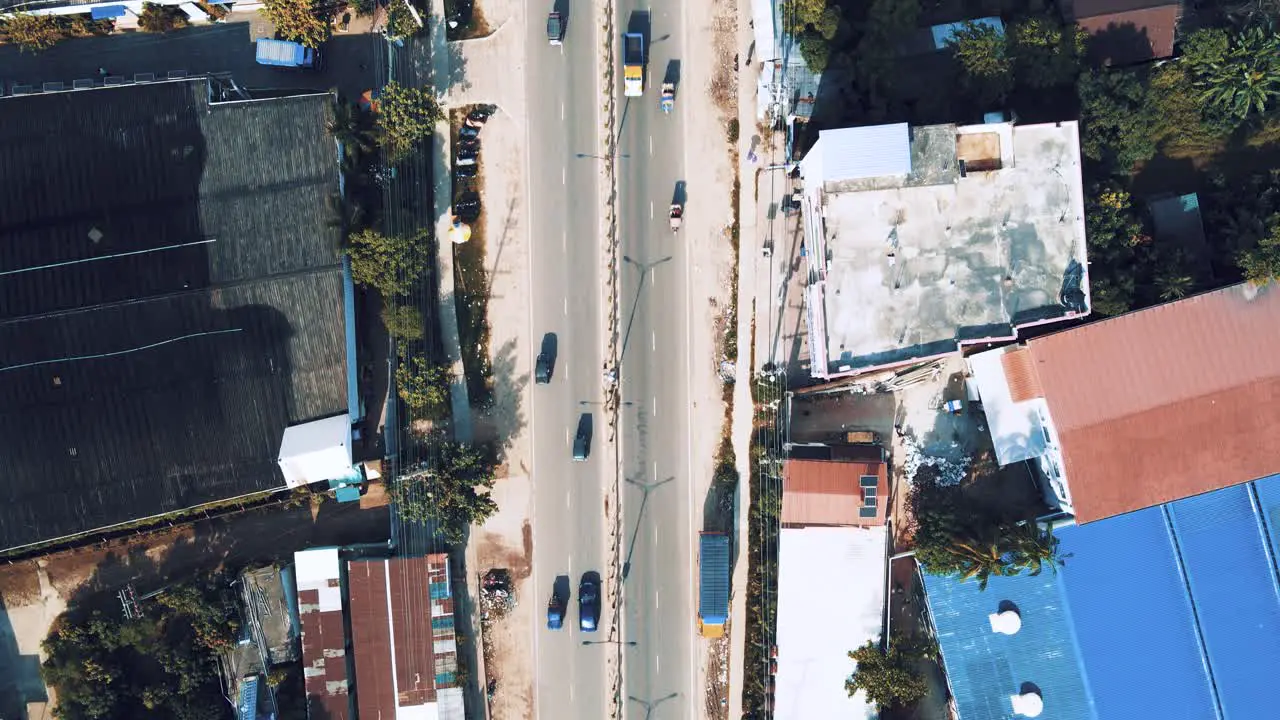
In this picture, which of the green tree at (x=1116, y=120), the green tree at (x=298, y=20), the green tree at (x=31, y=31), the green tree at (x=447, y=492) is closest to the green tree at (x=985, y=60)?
the green tree at (x=1116, y=120)

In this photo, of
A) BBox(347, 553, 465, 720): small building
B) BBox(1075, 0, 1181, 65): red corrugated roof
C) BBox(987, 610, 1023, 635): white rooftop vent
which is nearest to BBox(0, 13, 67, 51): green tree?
BBox(347, 553, 465, 720): small building

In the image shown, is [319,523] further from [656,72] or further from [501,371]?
[656,72]

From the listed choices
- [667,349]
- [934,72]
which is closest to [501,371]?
[667,349]

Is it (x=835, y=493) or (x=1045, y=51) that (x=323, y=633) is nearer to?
(x=835, y=493)

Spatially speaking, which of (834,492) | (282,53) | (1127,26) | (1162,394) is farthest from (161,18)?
(1162,394)

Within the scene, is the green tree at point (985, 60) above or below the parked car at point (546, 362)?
above

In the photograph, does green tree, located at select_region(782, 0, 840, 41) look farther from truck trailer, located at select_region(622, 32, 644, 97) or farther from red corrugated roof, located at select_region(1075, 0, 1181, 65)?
red corrugated roof, located at select_region(1075, 0, 1181, 65)

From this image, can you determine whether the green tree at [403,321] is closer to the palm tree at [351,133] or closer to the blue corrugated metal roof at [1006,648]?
the palm tree at [351,133]
